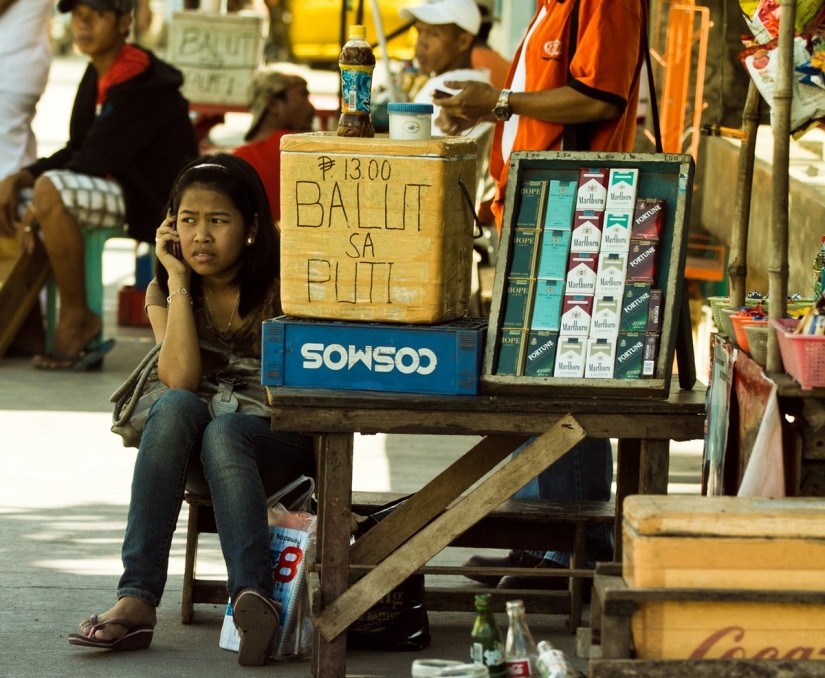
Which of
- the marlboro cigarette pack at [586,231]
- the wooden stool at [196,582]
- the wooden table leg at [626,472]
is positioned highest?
Answer: the marlboro cigarette pack at [586,231]

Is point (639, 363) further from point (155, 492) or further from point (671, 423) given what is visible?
point (155, 492)

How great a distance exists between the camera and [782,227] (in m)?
3.19

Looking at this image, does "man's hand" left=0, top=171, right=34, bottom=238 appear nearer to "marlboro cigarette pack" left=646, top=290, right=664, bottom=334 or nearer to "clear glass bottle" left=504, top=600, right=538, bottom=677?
"marlboro cigarette pack" left=646, top=290, right=664, bottom=334

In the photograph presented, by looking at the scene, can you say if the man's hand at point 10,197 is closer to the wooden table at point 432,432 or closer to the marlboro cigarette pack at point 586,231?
the wooden table at point 432,432

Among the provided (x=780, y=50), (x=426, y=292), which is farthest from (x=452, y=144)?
(x=780, y=50)

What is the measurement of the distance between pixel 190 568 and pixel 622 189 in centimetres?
159

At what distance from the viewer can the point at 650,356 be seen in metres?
3.24

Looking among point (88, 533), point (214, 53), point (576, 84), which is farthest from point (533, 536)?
point (214, 53)

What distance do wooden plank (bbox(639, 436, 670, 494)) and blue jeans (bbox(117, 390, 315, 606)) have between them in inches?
39.0

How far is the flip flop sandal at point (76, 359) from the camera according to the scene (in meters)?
7.39

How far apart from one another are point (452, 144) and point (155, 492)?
3.89 feet

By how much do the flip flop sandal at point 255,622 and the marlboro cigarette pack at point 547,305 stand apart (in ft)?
3.22

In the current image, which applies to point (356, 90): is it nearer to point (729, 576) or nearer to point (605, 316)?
point (605, 316)

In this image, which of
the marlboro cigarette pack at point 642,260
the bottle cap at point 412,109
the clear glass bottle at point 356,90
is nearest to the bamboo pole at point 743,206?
the marlboro cigarette pack at point 642,260
